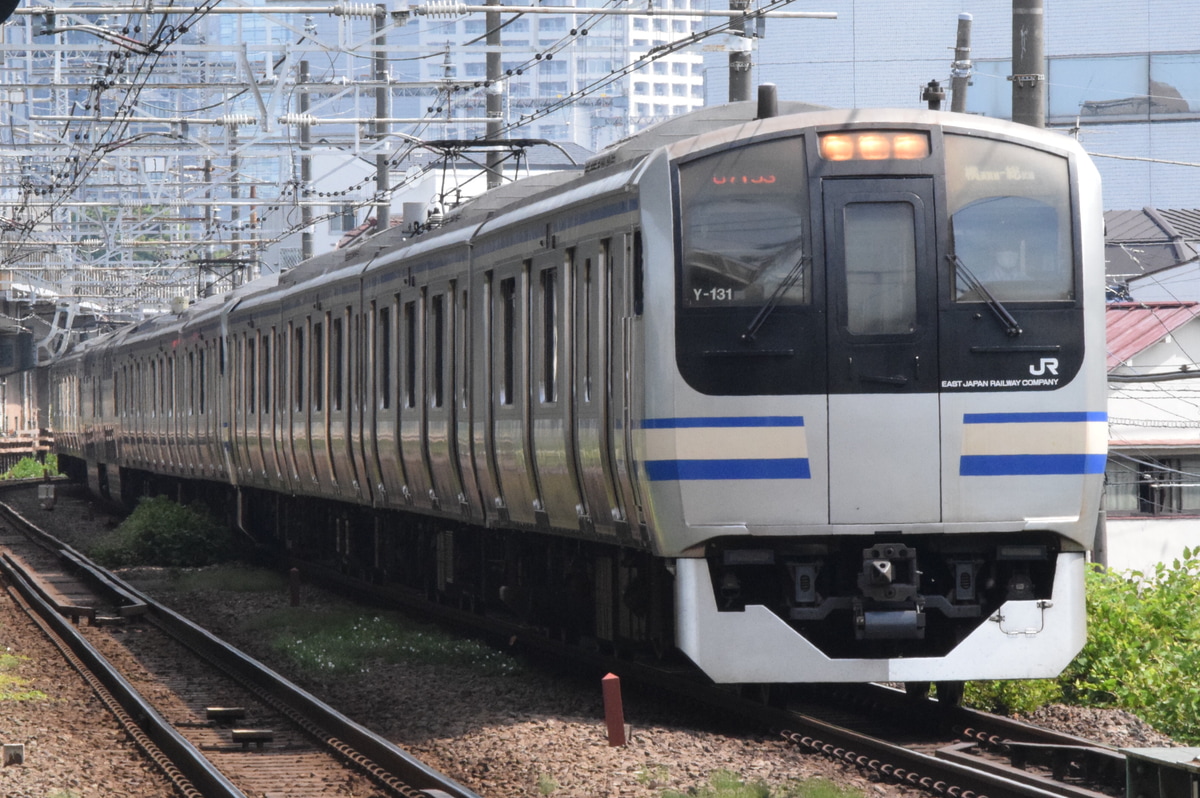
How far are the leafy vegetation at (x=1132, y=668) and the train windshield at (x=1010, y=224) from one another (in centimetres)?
215

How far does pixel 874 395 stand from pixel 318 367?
32.0 feet

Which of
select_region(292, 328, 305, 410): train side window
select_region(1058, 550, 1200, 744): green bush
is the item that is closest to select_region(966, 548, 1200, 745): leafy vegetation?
select_region(1058, 550, 1200, 744): green bush

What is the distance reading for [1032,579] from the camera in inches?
363

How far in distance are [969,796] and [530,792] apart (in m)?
1.93

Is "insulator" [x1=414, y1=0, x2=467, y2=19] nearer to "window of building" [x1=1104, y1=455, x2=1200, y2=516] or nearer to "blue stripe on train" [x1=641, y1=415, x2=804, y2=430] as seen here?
"blue stripe on train" [x1=641, y1=415, x2=804, y2=430]

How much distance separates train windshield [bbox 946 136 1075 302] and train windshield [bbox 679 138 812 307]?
760mm

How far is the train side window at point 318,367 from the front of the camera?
57.7 ft

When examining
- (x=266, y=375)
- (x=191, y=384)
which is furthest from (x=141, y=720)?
(x=191, y=384)

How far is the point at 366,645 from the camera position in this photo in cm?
1373

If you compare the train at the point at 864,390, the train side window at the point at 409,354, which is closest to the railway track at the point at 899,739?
the train at the point at 864,390

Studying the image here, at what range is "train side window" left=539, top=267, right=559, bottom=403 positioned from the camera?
11.0 meters

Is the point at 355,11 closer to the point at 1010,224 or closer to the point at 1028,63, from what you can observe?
the point at 1028,63

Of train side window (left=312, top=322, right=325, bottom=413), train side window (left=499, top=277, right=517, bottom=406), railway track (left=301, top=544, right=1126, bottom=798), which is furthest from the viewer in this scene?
train side window (left=312, top=322, right=325, bottom=413)

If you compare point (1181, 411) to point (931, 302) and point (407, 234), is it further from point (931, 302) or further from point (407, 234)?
point (931, 302)
